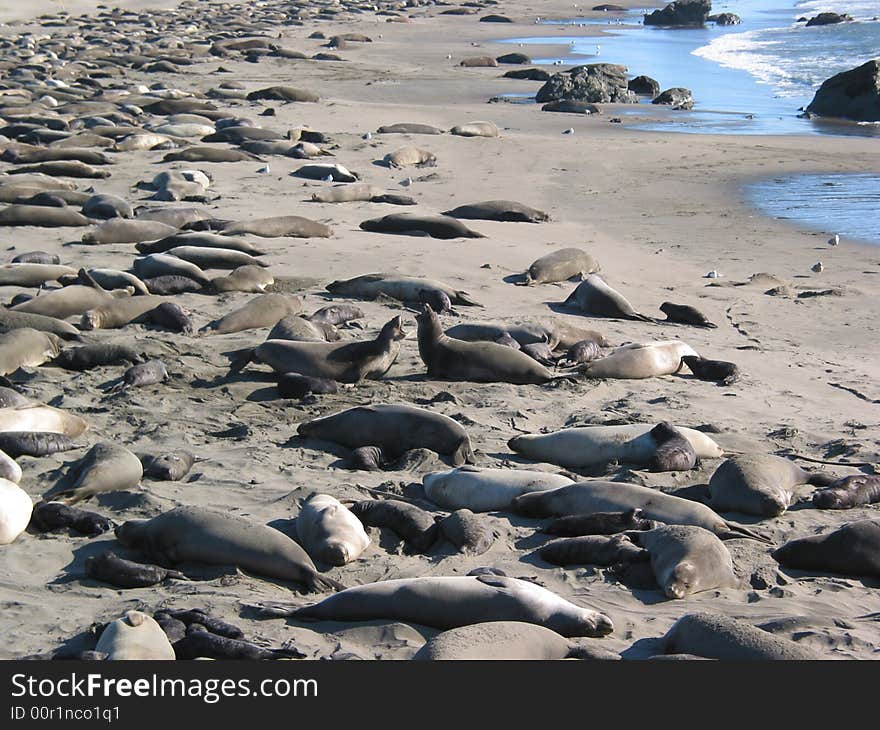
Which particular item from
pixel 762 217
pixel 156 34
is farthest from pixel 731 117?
pixel 156 34

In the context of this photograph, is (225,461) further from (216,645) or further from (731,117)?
(731,117)

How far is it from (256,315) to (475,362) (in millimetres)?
1423

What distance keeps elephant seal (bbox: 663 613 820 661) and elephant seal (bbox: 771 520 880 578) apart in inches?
29.9

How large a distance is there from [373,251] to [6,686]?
6004 mm

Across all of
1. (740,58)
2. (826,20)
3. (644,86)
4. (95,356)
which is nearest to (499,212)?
(95,356)

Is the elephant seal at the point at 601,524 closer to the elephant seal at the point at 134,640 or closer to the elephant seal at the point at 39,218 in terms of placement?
the elephant seal at the point at 134,640

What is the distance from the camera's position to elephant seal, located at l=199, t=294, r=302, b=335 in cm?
659

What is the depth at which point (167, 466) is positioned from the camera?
4555 mm

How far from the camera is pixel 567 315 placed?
24.4ft

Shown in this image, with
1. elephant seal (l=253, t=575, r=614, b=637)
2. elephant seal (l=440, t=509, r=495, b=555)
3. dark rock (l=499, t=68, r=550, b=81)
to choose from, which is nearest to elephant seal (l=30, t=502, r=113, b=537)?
elephant seal (l=253, t=575, r=614, b=637)

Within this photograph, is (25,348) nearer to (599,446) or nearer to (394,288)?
(394,288)

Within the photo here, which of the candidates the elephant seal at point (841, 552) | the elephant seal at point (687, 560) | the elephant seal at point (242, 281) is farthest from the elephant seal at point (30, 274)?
the elephant seal at point (841, 552)

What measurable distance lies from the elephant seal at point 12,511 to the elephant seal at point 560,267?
464 cm

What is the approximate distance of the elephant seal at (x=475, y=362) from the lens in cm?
601
